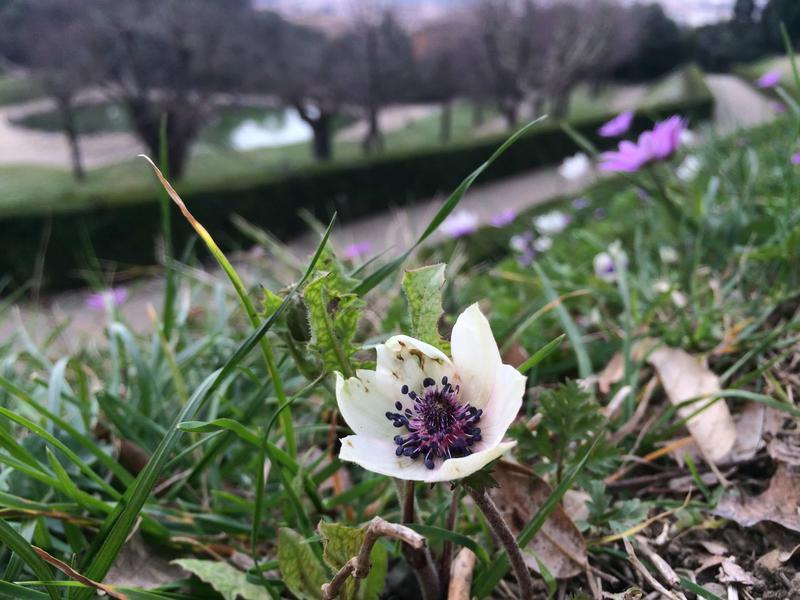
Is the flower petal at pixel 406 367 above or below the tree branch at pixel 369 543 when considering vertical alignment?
above

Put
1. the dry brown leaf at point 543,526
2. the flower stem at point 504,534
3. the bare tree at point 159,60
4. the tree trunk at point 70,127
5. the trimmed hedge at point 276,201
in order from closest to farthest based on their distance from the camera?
the flower stem at point 504,534
the dry brown leaf at point 543,526
the trimmed hedge at point 276,201
the bare tree at point 159,60
the tree trunk at point 70,127

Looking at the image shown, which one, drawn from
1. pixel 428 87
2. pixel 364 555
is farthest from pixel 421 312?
pixel 428 87

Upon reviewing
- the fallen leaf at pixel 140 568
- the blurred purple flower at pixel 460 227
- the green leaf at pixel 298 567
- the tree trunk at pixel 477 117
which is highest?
the green leaf at pixel 298 567

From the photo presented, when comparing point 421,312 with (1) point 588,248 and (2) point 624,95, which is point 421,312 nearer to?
(1) point 588,248

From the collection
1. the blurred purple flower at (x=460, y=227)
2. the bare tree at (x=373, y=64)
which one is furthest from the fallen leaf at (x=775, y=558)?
the bare tree at (x=373, y=64)

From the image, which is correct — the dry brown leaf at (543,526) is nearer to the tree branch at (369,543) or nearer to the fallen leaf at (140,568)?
the tree branch at (369,543)
